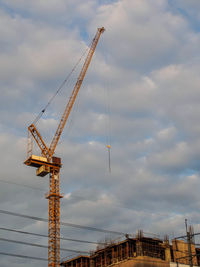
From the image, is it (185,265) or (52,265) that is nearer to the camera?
(185,265)

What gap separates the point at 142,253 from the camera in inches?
3654

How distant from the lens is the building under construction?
92.2m

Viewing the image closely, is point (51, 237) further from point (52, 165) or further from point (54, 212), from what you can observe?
point (52, 165)

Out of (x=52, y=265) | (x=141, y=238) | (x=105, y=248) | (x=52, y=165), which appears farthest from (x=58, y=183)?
(x=141, y=238)

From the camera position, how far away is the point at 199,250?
357ft

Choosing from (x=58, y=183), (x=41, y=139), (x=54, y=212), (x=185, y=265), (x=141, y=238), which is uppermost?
(x=41, y=139)

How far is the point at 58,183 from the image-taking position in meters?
130

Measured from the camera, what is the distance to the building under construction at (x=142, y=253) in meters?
92.2

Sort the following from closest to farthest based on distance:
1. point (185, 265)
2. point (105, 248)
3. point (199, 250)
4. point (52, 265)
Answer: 1. point (185, 265)
2. point (105, 248)
3. point (199, 250)
4. point (52, 265)

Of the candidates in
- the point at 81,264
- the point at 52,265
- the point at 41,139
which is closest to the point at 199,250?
the point at 81,264

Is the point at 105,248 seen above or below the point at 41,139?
below

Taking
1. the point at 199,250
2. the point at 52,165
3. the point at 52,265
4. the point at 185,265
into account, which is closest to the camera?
the point at 185,265

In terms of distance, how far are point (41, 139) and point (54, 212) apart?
2423 centimetres

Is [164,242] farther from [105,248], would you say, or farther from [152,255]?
[105,248]
